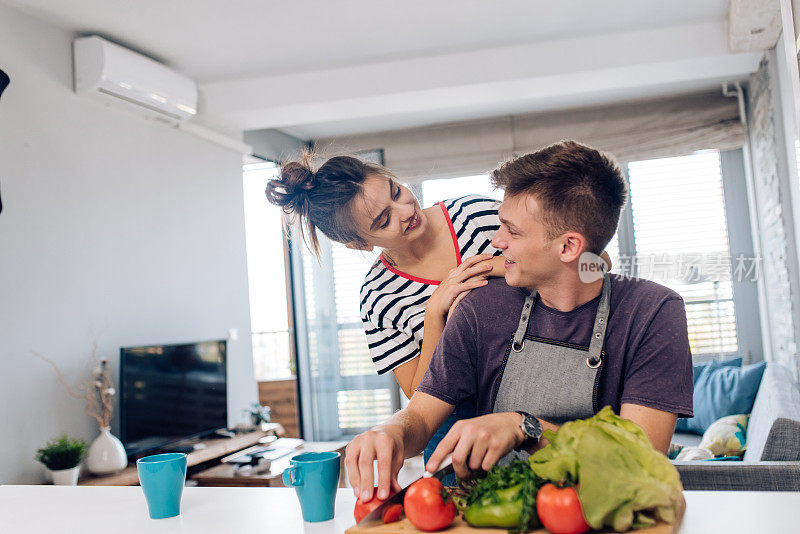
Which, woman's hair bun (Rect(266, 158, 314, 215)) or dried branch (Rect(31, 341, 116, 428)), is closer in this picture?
woman's hair bun (Rect(266, 158, 314, 215))

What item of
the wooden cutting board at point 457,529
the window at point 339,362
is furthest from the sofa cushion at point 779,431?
the window at point 339,362

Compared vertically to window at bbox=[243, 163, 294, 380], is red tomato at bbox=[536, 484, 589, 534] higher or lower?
lower

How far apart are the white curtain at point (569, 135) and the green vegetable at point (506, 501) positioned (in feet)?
13.8

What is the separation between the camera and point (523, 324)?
1.26 metres

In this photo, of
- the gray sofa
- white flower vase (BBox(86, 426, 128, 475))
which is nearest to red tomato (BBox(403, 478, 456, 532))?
the gray sofa

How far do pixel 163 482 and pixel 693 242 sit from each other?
193 inches

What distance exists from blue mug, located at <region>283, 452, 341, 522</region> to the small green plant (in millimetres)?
2414

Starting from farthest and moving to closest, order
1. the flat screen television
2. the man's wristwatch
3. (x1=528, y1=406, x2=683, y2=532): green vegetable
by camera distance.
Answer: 1. the flat screen television
2. the man's wristwatch
3. (x1=528, y1=406, x2=683, y2=532): green vegetable

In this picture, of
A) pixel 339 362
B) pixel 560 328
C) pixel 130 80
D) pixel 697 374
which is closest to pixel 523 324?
pixel 560 328

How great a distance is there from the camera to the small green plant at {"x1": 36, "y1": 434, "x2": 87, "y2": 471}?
9.55ft

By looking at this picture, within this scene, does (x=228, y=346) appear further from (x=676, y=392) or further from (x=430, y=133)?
(x=676, y=392)

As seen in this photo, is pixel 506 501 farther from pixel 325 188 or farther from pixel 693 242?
pixel 693 242

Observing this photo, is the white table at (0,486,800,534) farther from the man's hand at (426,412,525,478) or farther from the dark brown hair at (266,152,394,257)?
the dark brown hair at (266,152,394,257)

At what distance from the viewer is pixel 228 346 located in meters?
4.50
